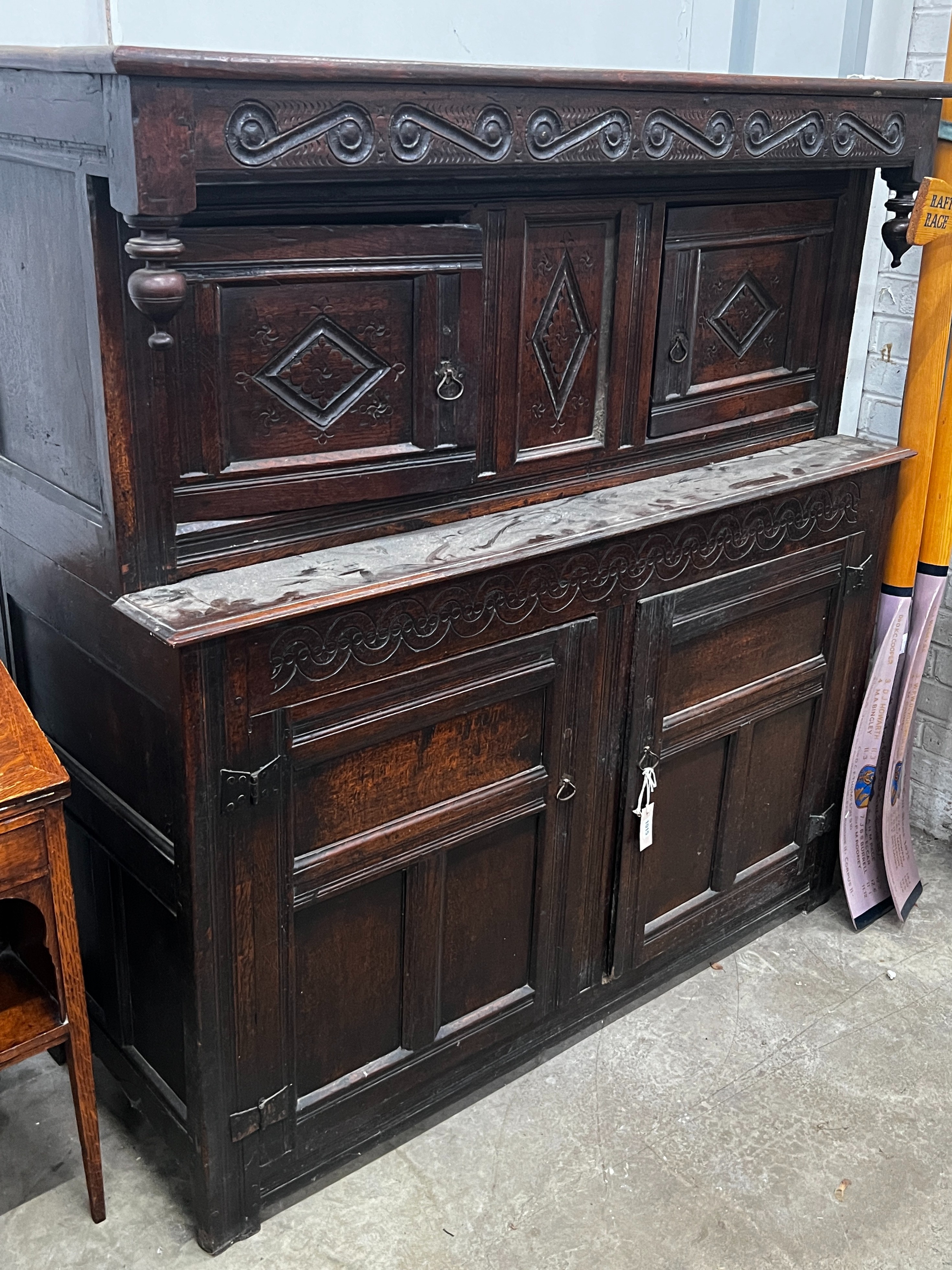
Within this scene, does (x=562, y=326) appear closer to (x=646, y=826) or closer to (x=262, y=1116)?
(x=646, y=826)

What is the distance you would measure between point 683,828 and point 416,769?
76 cm

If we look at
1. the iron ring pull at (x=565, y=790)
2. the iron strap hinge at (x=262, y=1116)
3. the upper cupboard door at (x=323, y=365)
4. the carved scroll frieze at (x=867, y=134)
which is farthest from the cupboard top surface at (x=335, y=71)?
the iron strap hinge at (x=262, y=1116)

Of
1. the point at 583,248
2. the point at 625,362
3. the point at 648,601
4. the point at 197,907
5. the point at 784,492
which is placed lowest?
the point at 197,907

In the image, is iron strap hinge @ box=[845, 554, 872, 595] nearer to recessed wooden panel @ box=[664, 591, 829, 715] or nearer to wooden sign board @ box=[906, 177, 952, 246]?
recessed wooden panel @ box=[664, 591, 829, 715]

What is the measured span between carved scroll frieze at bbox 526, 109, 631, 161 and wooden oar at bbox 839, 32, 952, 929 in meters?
0.82

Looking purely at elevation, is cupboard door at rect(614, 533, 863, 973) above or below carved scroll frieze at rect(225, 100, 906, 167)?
below

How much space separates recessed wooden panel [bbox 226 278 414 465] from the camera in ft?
5.67

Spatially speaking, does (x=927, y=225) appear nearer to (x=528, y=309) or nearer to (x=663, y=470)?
(x=663, y=470)

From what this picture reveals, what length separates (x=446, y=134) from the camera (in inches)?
66.8

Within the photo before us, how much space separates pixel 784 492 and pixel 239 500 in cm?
110

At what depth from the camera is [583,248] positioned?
2.06 m

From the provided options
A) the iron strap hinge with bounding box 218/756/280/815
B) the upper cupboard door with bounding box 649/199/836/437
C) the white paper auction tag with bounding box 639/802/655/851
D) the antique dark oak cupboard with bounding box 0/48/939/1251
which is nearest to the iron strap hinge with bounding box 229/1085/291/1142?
the antique dark oak cupboard with bounding box 0/48/939/1251

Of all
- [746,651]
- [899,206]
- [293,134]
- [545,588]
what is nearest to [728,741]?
[746,651]

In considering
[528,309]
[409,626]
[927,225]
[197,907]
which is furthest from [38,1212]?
[927,225]
